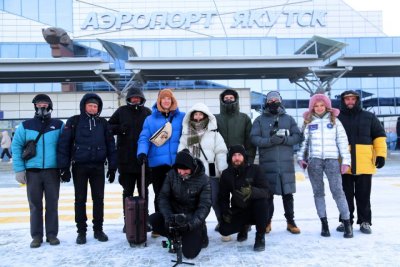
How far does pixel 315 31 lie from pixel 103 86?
24896mm

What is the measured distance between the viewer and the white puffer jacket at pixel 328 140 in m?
4.91

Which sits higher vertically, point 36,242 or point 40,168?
point 40,168

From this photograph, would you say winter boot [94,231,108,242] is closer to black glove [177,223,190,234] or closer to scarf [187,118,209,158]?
black glove [177,223,190,234]

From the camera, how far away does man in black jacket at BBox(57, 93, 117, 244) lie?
15.8ft

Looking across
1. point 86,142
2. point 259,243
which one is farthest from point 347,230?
point 86,142

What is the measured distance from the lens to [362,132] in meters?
5.08

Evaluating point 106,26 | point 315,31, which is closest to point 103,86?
point 106,26

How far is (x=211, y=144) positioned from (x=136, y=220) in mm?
1295

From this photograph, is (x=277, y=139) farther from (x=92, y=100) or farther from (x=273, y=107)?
(x=92, y=100)

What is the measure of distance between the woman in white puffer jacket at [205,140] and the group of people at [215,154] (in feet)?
0.04

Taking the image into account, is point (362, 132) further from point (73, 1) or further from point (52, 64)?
point (73, 1)

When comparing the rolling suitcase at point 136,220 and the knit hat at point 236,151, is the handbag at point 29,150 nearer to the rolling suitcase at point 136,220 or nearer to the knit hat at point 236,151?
the rolling suitcase at point 136,220

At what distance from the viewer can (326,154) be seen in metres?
4.92

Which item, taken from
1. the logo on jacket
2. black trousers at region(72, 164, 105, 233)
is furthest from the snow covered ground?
the logo on jacket
